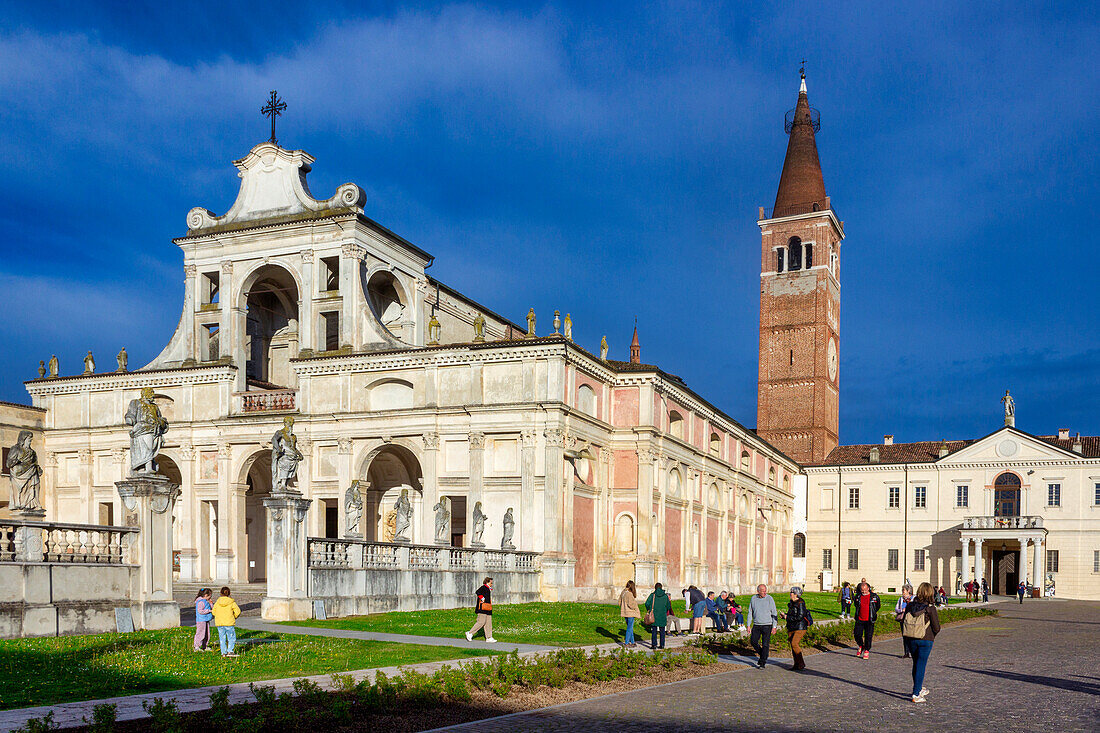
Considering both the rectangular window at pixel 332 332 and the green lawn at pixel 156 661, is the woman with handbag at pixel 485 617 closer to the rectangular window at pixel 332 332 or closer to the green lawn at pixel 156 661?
the green lawn at pixel 156 661

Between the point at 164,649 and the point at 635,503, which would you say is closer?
the point at 164,649

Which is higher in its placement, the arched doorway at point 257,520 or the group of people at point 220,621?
the group of people at point 220,621

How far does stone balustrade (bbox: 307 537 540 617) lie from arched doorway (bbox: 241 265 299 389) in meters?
18.4

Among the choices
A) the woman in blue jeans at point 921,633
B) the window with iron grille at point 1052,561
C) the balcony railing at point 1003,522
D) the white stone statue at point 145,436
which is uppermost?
the white stone statue at point 145,436

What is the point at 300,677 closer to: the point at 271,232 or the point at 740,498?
the point at 271,232

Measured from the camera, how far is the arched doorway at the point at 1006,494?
6944 centimetres

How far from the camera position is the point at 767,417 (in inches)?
3206

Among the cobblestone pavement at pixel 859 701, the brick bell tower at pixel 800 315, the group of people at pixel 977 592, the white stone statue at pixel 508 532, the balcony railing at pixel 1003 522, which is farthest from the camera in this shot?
the brick bell tower at pixel 800 315

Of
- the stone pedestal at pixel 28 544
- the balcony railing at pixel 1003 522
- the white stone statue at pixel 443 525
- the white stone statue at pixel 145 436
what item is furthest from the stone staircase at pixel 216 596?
the balcony railing at pixel 1003 522

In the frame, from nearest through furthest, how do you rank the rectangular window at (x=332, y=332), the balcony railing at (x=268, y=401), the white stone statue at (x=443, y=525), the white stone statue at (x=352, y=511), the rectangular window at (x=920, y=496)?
the white stone statue at (x=352, y=511)
the white stone statue at (x=443, y=525)
the balcony railing at (x=268, y=401)
the rectangular window at (x=332, y=332)
the rectangular window at (x=920, y=496)

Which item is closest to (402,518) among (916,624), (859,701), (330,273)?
(330,273)

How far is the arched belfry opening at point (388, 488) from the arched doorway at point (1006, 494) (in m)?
43.8

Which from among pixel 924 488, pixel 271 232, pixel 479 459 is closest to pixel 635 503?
pixel 479 459

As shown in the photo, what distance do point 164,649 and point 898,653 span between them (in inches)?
602
